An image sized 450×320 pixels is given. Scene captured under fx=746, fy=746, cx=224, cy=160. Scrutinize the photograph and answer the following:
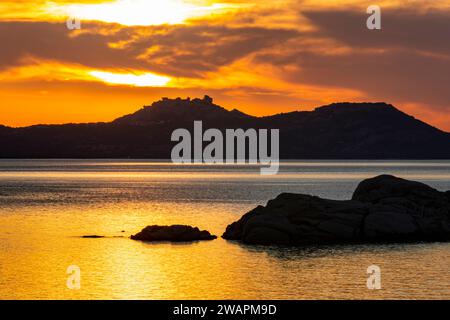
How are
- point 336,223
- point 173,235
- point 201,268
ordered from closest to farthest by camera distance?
point 201,268 → point 336,223 → point 173,235

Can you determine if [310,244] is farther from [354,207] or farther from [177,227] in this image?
[177,227]

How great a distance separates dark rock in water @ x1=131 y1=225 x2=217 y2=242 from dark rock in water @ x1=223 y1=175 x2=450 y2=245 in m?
2.25

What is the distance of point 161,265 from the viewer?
47.0 m

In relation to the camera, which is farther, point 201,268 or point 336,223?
point 336,223

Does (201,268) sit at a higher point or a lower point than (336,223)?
lower

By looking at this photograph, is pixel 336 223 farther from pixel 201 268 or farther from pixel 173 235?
pixel 201 268

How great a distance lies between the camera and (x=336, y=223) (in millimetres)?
57344

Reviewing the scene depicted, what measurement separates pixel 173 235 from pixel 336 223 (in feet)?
41.8

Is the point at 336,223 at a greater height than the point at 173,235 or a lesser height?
greater

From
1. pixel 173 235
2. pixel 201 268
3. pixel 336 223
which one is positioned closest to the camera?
pixel 201 268

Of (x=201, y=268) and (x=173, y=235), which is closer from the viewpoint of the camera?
(x=201, y=268)

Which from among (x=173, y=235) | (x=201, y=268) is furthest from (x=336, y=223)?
(x=201, y=268)

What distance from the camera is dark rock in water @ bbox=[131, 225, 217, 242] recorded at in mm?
58719
